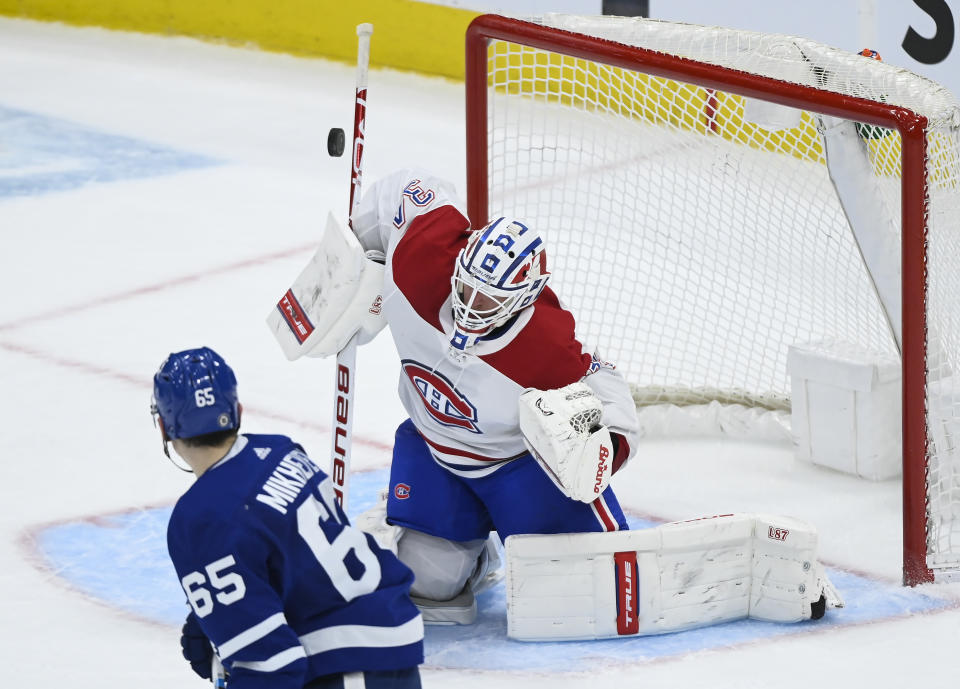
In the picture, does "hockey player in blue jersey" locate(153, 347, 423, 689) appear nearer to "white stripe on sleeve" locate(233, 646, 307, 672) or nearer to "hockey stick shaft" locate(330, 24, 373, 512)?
"white stripe on sleeve" locate(233, 646, 307, 672)

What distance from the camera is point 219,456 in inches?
75.9

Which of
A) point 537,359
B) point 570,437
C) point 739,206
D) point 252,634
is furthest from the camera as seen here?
point 739,206

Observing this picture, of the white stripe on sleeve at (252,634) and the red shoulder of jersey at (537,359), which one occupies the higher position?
the red shoulder of jersey at (537,359)

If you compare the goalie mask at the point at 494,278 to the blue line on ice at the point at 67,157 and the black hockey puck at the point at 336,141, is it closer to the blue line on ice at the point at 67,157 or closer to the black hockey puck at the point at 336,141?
the black hockey puck at the point at 336,141

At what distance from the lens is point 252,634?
73.6 inches

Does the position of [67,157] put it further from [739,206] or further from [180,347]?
[739,206]

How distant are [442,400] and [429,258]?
0.27m

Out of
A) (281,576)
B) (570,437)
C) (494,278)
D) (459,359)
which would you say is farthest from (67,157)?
(281,576)

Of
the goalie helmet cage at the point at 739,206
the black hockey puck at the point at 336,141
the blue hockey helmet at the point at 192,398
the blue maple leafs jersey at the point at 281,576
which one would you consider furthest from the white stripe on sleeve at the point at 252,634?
the goalie helmet cage at the point at 739,206

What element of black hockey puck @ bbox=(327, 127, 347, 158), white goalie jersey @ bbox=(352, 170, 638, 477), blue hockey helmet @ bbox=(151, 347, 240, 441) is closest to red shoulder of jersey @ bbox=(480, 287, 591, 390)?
white goalie jersey @ bbox=(352, 170, 638, 477)

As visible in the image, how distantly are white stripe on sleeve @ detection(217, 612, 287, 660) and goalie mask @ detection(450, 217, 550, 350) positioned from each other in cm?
95

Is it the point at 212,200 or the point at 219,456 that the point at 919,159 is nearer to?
the point at 219,456

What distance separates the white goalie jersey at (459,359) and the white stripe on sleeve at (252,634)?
3.24 ft

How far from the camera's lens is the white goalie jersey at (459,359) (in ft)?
9.20
